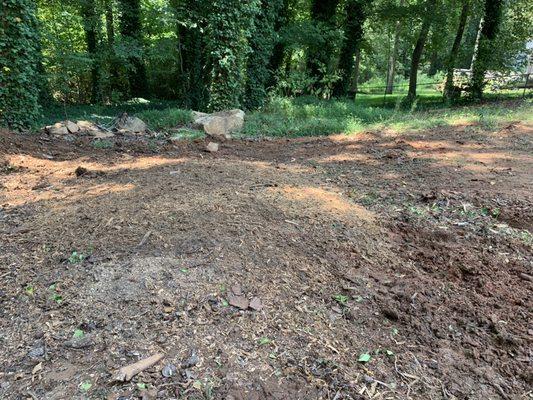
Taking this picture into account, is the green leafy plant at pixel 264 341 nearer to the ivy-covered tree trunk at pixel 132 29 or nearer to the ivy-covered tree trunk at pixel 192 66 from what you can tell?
the ivy-covered tree trunk at pixel 192 66

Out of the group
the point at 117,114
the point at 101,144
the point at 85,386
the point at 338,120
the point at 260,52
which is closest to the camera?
the point at 85,386

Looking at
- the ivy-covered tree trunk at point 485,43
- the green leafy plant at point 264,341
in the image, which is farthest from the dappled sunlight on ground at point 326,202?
the ivy-covered tree trunk at point 485,43

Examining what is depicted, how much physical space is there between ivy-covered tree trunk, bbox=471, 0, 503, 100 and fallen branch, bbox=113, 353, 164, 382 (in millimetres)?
15430

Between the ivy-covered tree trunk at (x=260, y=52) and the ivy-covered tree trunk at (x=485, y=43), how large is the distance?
7271 mm

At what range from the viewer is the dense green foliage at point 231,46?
Result: 1016cm

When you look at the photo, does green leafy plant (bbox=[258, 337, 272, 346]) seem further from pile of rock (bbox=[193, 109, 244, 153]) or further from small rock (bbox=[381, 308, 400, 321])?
pile of rock (bbox=[193, 109, 244, 153])

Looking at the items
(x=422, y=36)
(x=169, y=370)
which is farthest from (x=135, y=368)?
(x=422, y=36)

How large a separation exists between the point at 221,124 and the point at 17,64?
373 cm

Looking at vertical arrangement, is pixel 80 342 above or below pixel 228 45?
below

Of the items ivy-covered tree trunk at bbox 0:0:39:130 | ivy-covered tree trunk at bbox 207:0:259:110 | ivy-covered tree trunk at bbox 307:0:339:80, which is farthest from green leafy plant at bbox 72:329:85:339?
ivy-covered tree trunk at bbox 307:0:339:80

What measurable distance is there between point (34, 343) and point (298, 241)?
5.75 feet

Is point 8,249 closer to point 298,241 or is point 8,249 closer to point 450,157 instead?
point 298,241

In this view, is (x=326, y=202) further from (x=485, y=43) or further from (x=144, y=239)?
(x=485, y=43)

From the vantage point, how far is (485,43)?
14.1 metres
